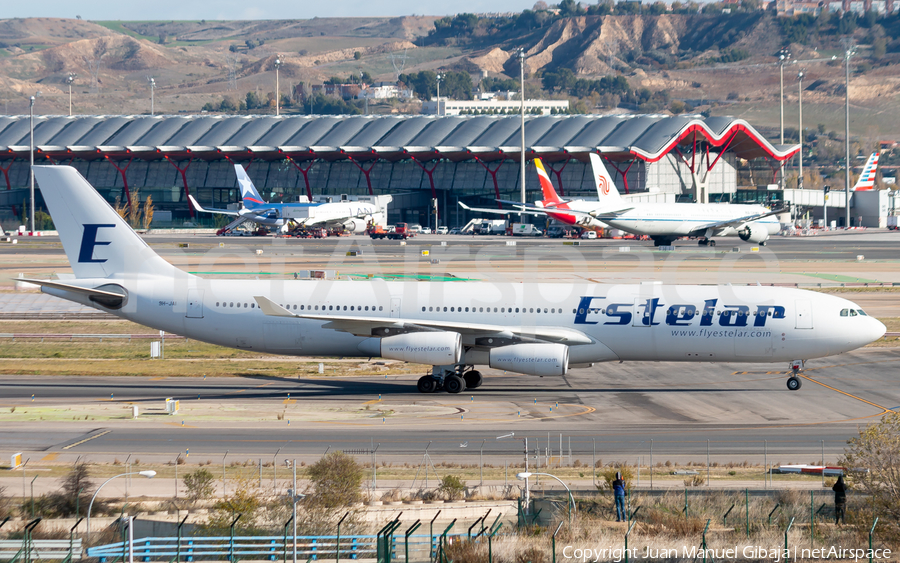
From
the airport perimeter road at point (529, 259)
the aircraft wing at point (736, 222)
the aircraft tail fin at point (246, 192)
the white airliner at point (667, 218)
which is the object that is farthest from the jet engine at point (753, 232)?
the aircraft tail fin at point (246, 192)

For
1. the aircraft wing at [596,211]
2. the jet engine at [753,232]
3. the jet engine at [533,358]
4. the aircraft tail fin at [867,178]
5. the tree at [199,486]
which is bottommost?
the tree at [199,486]

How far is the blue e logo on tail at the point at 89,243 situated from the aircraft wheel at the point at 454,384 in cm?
1721

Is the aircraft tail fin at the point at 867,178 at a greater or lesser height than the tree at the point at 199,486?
greater

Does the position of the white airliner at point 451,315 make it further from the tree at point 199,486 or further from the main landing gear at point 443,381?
the tree at point 199,486

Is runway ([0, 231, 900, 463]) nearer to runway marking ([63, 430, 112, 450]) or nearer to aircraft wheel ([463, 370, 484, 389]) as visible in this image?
runway marking ([63, 430, 112, 450])

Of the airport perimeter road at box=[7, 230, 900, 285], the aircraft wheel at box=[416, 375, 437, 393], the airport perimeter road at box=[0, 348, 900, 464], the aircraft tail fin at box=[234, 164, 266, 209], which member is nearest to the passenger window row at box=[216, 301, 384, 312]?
the aircraft wheel at box=[416, 375, 437, 393]

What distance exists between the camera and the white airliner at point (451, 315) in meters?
40.0

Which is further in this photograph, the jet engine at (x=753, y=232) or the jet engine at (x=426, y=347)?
the jet engine at (x=753, y=232)

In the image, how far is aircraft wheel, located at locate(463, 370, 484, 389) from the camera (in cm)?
4319

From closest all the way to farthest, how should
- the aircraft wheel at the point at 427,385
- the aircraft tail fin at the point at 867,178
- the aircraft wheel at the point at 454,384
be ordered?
the aircraft wheel at the point at 454,384 < the aircraft wheel at the point at 427,385 < the aircraft tail fin at the point at 867,178

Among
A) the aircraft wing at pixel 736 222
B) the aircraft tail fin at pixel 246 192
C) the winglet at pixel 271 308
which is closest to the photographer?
the winglet at pixel 271 308

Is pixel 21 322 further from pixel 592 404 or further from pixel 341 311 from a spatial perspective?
pixel 592 404

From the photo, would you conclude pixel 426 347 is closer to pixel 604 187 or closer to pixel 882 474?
pixel 882 474

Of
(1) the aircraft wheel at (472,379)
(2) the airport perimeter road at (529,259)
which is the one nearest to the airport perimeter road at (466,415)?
(1) the aircraft wheel at (472,379)
